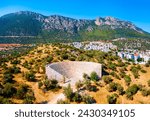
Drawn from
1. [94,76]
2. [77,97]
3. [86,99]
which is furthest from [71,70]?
[86,99]

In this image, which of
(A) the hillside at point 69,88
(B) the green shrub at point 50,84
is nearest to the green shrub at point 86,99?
(A) the hillside at point 69,88

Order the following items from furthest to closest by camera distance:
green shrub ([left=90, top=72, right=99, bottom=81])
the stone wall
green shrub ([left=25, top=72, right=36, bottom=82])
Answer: green shrub ([left=90, top=72, right=99, bottom=81]) → the stone wall → green shrub ([left=25, top=72, right=36, bottom=82])

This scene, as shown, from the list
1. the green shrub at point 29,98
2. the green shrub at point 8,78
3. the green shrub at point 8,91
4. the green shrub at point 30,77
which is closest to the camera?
the green shrub at point 29,98

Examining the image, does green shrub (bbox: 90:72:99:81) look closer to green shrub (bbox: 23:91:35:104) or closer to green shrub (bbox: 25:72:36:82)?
green shrub (bbox: 25:72:36:82)

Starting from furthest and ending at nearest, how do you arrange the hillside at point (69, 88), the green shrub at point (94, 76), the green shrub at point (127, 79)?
the green shrub at point (127, 79), the green shrub at point (94, 76), the hillside at point (69, 88)

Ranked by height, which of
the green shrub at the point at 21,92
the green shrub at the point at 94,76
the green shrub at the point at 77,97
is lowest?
the green shrub at the point at 77,97

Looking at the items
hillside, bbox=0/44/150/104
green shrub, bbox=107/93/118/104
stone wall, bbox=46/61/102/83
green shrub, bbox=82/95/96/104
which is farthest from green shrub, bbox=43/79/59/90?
green shrub, bbox=107/93/118/104

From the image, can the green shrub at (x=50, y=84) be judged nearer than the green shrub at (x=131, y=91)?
Yes

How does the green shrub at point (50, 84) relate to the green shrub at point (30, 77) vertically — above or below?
below

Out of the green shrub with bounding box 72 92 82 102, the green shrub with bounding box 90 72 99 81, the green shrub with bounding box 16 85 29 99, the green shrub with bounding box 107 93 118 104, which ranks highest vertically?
the green shrub with bounding box 90 72 99 81

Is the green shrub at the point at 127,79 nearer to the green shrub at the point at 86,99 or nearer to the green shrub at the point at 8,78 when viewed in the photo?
the green shrub at the point at 86,99

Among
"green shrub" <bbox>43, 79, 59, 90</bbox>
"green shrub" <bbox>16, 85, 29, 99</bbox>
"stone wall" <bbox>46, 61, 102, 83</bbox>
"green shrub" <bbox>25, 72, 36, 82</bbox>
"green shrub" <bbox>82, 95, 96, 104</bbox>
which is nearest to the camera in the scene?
"green shrub" <bbox>16, 85, 29, 99</bbox>
